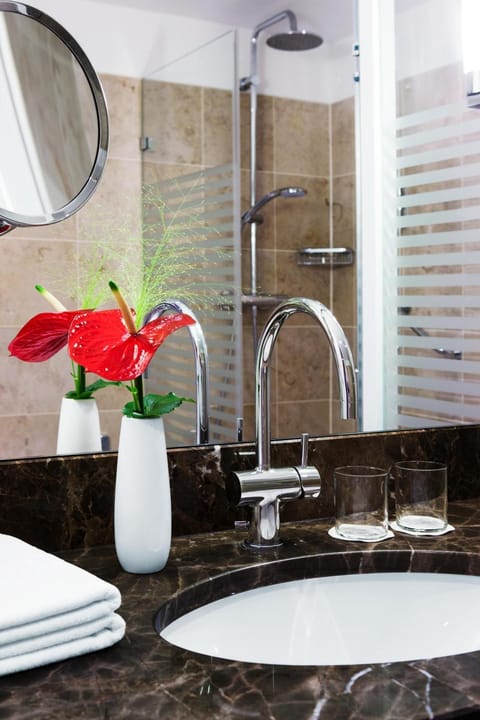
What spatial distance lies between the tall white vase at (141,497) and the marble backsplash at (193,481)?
13cm

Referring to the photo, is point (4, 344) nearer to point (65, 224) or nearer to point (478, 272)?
point (65, 224)

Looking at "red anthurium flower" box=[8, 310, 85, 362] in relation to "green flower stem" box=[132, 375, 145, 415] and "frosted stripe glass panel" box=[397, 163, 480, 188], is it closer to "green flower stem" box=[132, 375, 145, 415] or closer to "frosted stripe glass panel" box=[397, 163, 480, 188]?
"green flower stem" box=[132, 375, 145, 415]

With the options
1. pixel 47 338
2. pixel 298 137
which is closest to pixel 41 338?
pixel 47 338

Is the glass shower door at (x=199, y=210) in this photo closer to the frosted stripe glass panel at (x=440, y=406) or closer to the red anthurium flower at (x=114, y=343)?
the red anthurium flower at (x=114, y=343)

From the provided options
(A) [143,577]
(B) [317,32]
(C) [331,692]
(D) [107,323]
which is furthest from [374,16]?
(C) [331,692]

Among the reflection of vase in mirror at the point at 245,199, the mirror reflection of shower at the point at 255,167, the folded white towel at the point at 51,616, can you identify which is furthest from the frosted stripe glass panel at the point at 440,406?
the folded white towel at the point at 51,616

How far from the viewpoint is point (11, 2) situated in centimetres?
117

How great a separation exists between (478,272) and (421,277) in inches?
4.4

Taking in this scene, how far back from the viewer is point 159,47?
1311mm

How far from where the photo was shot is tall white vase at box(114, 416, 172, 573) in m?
1.14

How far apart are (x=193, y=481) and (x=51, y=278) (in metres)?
0.40

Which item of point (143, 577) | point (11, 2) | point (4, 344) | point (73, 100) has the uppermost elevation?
point (11, 2)

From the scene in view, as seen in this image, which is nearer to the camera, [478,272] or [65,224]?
[65,224]

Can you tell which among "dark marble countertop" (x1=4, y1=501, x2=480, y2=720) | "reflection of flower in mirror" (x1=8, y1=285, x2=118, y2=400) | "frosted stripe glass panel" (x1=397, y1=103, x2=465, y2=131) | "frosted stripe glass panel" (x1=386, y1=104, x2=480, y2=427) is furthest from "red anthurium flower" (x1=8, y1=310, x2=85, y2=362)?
"frosted stripe glass panel" (x1=397, y1=103, x2=465, y2=131)
